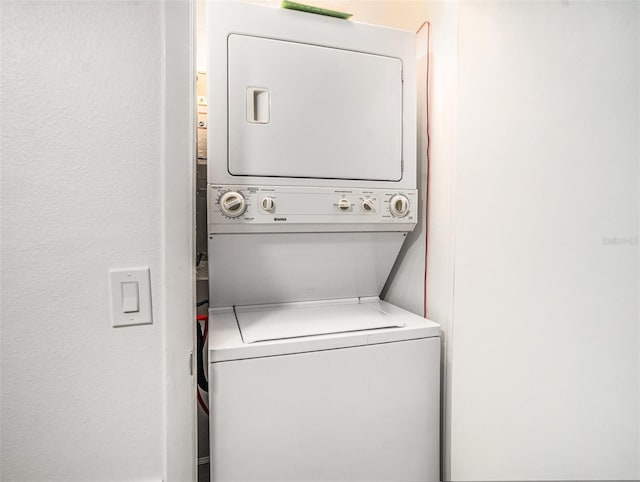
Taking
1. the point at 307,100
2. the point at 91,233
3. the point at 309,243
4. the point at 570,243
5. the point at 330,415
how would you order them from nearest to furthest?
the point at 91,233 → the point at 570,243 → the point at 330,415 → the point at 307,100 → the point at 309,243

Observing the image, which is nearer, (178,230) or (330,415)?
(178,230)

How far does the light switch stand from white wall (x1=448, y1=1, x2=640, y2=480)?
1.20 meters

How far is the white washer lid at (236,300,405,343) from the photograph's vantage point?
1.22 metres

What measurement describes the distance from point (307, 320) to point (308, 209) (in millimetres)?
466

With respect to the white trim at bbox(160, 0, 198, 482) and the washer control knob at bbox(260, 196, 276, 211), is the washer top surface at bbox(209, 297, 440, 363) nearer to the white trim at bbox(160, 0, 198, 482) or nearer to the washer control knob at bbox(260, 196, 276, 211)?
the white trim at bbox(160, 0, 198, 482)

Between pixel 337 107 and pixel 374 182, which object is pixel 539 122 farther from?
pixel 337 107

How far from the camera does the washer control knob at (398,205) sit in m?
1.44

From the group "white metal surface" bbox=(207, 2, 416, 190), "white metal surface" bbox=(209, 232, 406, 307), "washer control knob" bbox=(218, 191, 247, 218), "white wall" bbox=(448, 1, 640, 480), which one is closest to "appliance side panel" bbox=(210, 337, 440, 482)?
"white wall" bbox=(448, 1, 640, 480)

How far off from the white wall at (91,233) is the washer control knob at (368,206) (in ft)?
2.44

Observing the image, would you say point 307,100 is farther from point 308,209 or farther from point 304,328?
point 304,328

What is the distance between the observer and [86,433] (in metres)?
0.83

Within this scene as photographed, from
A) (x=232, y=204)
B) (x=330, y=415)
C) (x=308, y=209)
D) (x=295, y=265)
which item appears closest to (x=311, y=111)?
(x=308, y=209)

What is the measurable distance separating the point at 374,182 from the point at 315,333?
0.69 m

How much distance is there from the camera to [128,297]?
32.9 inches
